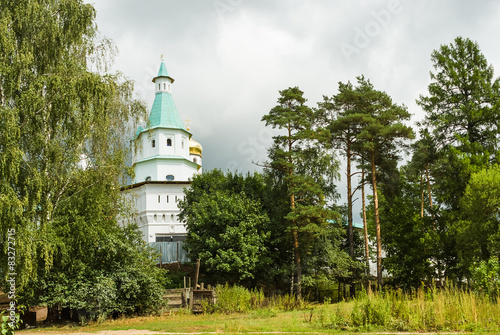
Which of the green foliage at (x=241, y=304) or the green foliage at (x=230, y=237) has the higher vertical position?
the green foliage at (x=230, y=237)

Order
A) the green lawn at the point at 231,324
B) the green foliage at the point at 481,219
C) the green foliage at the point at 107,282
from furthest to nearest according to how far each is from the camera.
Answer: the green foliage at the point at 481,219 < the green foliage at the point at 107,282 < the green lawn at the point at 231,324

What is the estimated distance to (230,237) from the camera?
25297 mm

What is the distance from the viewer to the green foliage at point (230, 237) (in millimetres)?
24719

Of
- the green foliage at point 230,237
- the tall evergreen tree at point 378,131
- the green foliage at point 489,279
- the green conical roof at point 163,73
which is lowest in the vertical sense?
the green foliage at point 489,279

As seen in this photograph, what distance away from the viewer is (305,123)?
25.9 metres

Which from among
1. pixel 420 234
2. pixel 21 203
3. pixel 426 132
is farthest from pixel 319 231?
pixel 21 203

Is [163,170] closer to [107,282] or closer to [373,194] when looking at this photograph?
[373,194]

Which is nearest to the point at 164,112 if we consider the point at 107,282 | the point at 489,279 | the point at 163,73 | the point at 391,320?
the point at 163,73

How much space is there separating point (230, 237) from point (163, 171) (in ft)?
90.5

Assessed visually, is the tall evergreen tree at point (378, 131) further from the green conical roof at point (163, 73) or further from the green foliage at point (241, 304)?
the green conical roof at point (163, 73)

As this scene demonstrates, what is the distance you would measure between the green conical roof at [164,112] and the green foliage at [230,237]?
2405cm

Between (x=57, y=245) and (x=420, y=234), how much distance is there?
62.3ft

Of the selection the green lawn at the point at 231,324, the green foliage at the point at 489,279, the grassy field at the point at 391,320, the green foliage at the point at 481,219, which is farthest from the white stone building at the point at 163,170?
the green foliage at the point at 489,279

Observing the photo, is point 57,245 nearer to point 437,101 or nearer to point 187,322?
point 187,322
